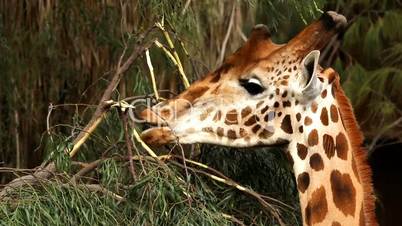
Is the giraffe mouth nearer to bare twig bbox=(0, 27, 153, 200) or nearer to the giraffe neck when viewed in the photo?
bare twig bbox=(0, 27, 153, 200)

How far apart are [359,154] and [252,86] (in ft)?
1.36

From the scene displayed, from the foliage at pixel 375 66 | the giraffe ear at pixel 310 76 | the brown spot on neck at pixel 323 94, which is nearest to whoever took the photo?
the giraffe ear at pixel 310 76

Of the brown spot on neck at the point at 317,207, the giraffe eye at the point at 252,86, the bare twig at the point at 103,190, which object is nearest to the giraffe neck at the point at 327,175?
the brown spot on neck at the point at 317,207

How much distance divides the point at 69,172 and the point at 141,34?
2.56ft

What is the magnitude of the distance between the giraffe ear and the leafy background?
0.47 metres

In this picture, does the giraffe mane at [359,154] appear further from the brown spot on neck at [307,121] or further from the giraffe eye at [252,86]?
the giraffe eye at [252,86]

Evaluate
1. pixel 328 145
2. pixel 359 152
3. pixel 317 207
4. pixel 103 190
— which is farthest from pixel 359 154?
pixel 103 190

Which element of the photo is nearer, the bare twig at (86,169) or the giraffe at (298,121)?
the giraffe at (298,121)

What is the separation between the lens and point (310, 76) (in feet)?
11.4

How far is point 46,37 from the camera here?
513cm

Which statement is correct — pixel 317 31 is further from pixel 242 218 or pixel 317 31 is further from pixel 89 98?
pixel 89 98

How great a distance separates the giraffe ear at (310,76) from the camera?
3436mm

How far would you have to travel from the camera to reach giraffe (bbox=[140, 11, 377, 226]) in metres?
3.52

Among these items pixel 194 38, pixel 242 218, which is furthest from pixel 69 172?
pixel 194 38
